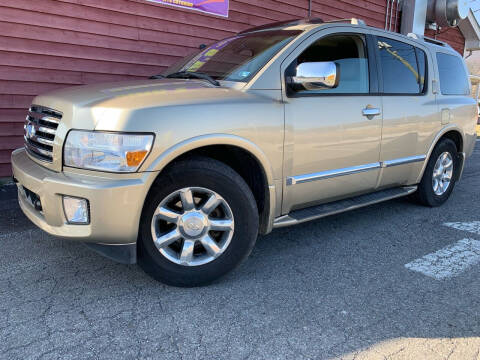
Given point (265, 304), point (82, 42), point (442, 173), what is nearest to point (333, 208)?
point (265, 304)

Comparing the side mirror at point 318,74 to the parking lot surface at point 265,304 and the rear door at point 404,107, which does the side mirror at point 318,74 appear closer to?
the rear door at point 404,107

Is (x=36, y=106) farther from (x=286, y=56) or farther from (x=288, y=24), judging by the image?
(x=288, y=24)

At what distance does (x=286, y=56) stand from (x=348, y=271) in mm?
1658

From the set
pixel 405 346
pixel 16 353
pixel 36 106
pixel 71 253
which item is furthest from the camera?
pixel 71 253

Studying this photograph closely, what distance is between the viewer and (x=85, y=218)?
235 centimetres

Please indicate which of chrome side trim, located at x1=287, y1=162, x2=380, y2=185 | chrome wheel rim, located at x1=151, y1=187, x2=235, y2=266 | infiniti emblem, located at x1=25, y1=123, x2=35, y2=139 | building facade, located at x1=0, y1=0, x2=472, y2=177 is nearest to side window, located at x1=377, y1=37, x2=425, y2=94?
chrome side trim, located at x1=287, y1=162, x2=380, y2=185

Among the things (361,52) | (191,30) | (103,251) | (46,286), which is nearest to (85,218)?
(103,251)

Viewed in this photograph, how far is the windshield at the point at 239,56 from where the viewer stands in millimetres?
3100

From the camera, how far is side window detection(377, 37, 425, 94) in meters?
3.82

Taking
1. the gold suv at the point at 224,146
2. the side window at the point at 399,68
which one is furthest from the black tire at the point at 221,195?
the side window at the point at 399,68

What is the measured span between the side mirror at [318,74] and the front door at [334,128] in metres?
0.11

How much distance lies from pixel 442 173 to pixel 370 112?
1.83 m

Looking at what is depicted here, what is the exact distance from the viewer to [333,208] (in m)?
3.46

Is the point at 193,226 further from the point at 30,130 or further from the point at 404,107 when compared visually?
the point at 404,107
